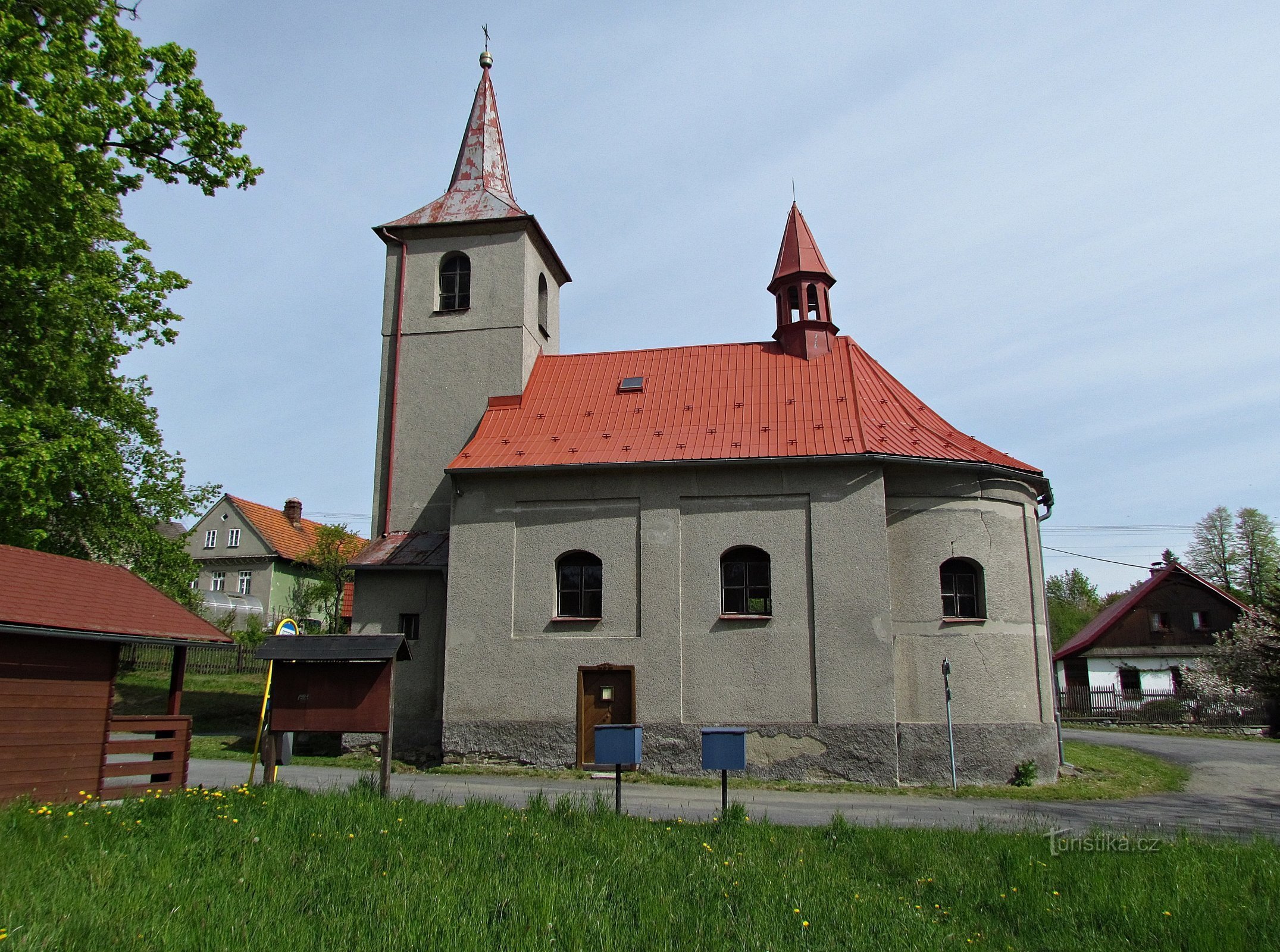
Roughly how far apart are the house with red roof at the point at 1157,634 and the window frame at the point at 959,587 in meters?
22.1

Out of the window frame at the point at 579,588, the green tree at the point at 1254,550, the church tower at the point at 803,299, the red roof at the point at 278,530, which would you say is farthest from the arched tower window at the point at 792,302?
the green tree at the point at 1254,550

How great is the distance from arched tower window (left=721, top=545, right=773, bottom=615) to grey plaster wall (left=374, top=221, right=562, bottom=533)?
6.75m

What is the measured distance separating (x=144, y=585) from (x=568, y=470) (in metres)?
8.23

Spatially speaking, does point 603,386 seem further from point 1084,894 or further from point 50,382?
point 1084,894

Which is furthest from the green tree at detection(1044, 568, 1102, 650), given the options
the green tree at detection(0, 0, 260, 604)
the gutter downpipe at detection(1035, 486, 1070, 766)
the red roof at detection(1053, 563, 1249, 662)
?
the green tree at detection(0, 0, 260, 604)

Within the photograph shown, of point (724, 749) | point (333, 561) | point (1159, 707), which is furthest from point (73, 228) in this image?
point (1159, 707)

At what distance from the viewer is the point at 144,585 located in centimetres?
1259

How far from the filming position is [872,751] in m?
16.3

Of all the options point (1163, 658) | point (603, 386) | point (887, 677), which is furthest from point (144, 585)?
point (1163, 658)

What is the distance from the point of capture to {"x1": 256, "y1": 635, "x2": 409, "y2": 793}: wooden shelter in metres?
11.6

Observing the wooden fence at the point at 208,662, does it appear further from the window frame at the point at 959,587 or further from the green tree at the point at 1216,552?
the green tree at the point at 1216,552

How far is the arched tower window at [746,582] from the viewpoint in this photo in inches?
695

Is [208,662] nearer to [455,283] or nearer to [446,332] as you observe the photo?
[446,332]

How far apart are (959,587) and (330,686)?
12086mm
